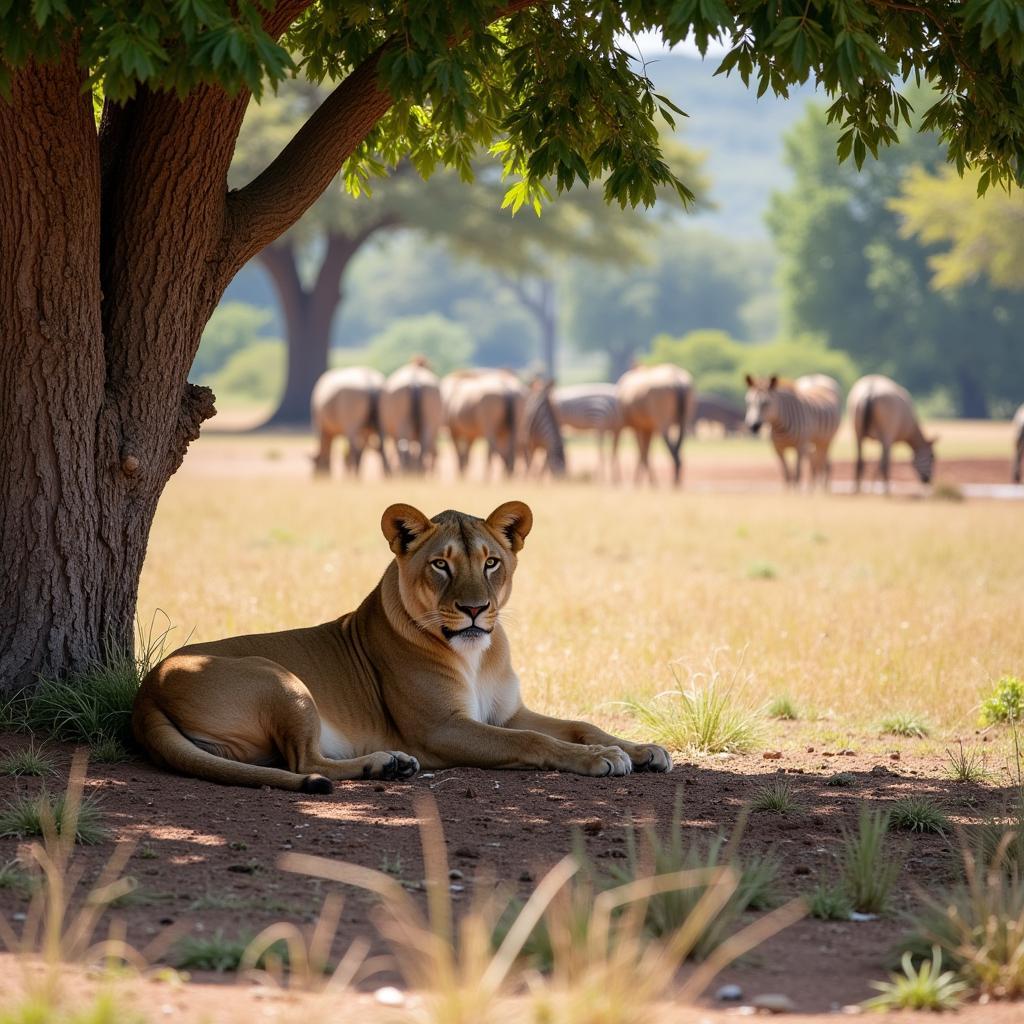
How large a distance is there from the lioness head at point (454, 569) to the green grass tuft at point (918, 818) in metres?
1.90

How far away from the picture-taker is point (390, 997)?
4.01 m

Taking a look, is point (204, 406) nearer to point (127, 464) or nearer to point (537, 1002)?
point (127, 464)

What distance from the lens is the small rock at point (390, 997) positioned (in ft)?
13.1

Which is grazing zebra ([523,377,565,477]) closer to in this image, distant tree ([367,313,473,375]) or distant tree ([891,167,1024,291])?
distant tree ([891,167,1024,291])

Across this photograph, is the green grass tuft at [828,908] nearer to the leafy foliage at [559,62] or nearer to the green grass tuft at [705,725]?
the leafy foliage at [559,62]

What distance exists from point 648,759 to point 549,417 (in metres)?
26.0


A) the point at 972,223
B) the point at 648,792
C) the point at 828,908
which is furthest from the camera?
the point at 972,223

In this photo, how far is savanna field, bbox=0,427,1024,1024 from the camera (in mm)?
4238

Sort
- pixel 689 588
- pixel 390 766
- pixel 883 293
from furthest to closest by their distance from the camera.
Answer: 1. pixel 883 293
2. pixel 689 588
3. pixel 390 766

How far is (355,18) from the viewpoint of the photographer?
6496mm

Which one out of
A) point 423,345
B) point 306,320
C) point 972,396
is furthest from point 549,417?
point 423,345

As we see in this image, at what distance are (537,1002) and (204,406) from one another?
5001mm

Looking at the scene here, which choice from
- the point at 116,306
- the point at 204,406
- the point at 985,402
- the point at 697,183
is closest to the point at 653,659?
the point at 204,406

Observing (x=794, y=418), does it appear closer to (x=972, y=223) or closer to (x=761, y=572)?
(x=761, y=572)
